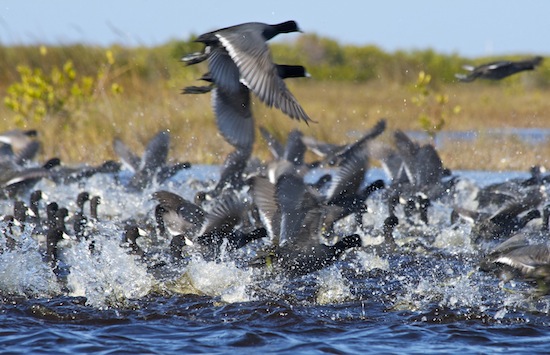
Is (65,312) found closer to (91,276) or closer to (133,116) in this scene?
(91,276)

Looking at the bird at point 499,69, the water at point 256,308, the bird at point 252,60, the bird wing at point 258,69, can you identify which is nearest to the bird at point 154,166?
the water at point 256,308

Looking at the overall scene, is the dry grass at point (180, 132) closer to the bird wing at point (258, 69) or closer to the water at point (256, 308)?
the water at point (256, 308)

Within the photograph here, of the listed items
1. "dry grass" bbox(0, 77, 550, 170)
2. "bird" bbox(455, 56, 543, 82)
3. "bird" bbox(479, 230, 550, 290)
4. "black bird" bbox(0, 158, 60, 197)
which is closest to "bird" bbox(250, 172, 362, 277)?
"bird" bbox(479, 230, 550, 290)

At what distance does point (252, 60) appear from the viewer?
6266 millimetres

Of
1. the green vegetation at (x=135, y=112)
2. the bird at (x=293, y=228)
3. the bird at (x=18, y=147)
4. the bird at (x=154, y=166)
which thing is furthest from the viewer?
the green vegetation at (x=135, y=112)

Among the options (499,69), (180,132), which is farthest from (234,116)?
(180,132)

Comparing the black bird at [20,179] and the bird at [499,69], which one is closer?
the bird at [499,69]

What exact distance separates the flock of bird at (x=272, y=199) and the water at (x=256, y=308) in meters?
0.24

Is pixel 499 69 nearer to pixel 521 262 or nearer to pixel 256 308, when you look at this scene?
pixel 521 262

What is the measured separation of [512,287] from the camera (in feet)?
22.2

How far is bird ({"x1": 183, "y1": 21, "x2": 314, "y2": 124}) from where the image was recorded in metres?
6.07

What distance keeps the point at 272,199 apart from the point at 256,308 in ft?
3.48

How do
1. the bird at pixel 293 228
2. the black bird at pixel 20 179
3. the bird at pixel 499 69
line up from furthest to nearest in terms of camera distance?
the black bird at pixel 20 179 < the bird at pixel 499 69 < the bird at pixel 293 228

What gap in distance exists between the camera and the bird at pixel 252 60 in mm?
6074
